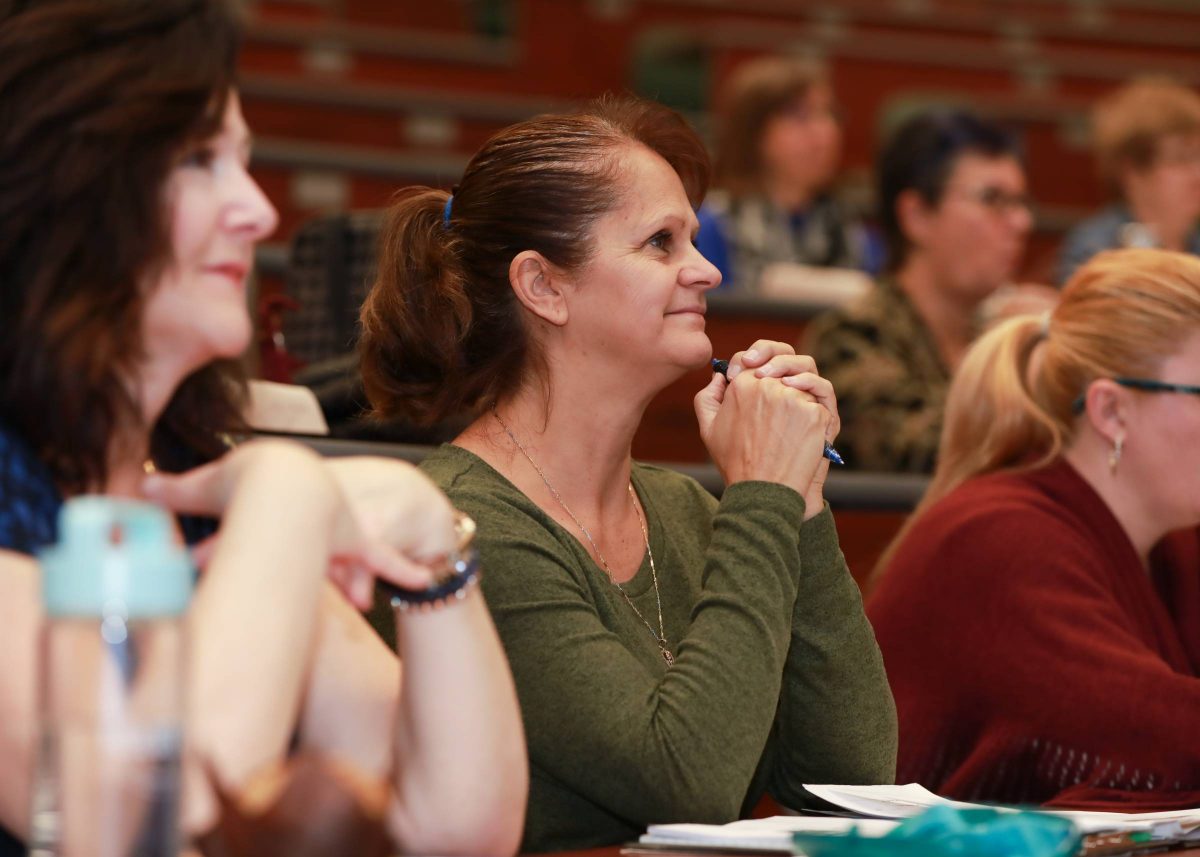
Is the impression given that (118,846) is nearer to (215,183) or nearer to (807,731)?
(215,183)

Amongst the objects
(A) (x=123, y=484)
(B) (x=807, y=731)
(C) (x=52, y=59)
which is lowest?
(B) (x=807, y=731)

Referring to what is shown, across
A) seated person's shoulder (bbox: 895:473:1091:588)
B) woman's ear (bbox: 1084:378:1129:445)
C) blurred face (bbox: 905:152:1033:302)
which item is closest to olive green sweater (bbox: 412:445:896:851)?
seated person's shoulder (bbox: 895:473:1091:588)

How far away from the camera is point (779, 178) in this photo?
401cm

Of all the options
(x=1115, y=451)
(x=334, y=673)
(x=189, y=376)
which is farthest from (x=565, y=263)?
(x=1115, y=451)

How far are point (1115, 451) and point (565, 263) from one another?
0.76 meters

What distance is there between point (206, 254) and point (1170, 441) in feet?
4.09

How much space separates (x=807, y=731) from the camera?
5.04ft

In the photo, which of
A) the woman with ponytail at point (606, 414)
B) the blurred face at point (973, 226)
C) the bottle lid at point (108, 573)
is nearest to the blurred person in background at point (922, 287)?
the blurred face at point (973, 226)

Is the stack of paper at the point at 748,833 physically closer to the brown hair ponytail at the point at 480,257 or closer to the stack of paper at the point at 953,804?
the stack of paper at the point at 953,804

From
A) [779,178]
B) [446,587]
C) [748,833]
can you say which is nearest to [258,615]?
Result: [446,587]

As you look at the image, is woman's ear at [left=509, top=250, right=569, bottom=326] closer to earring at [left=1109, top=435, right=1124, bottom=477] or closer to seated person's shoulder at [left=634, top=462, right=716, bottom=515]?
seated person's shoulder at [left=634, top=462, right=716, bottom=515]

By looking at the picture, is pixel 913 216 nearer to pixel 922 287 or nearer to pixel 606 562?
pixel 922 287

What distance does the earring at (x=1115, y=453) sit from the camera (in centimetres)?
194

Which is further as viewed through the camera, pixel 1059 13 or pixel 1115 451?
pixel 1059 13
